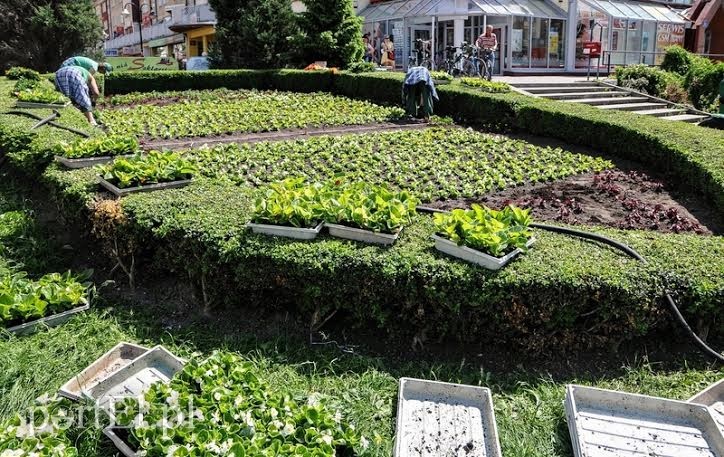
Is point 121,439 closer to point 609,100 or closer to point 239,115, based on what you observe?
point 239,115

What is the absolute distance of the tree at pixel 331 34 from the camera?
21125 mm

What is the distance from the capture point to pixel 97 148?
22.4 ft

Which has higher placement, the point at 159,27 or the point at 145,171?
the point at 159,27

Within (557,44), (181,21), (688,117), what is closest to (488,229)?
(688,117)

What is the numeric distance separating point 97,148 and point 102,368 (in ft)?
12.3

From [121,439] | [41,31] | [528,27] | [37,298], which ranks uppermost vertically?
[528,27]

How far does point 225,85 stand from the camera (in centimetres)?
1984

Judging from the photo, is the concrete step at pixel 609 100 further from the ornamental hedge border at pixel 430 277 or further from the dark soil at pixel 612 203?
the ornamental hedge border at pixel 430 277

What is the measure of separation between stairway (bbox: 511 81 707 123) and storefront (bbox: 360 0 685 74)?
575 centimetres

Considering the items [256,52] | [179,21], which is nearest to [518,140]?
[256,52]

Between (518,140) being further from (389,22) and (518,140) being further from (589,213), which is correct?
(389,22)

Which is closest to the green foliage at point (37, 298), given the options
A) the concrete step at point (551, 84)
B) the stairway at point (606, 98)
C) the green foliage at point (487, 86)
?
the green foliage at point (487, 86)

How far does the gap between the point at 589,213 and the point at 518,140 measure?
447cm

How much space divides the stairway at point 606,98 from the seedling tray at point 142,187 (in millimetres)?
12183
